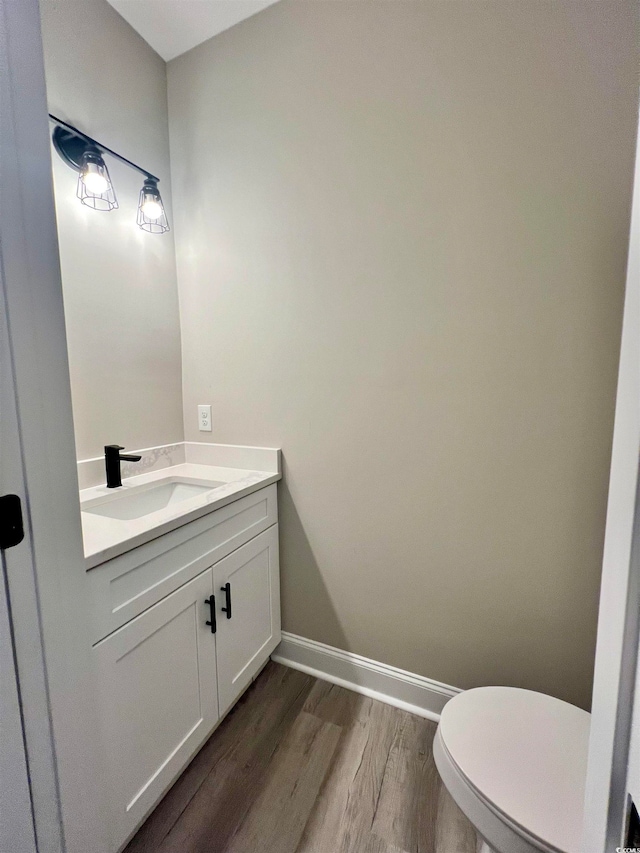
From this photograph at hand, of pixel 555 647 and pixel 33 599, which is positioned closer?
pixel 33 599

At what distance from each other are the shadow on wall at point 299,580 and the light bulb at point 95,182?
3.84ft

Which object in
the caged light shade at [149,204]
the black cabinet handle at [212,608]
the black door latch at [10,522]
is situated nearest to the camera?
the black door latch at [10,522]

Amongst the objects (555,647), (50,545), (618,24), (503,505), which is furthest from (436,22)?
(555,647)

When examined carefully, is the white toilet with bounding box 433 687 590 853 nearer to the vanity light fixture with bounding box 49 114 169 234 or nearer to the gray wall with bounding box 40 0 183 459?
the gray wall with bounding box 40 0 183 459

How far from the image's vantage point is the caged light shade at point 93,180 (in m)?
1.18

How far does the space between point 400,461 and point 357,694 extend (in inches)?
38.1

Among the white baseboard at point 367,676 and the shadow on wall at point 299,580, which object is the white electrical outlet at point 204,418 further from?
the white baseboard at point 367,676

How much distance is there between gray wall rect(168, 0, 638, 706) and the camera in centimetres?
101

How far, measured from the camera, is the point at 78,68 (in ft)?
4.02

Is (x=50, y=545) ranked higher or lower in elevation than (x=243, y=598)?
higher

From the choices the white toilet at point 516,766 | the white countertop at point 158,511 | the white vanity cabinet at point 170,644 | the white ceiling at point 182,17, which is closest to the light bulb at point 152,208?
the white ceiling at point 182,17

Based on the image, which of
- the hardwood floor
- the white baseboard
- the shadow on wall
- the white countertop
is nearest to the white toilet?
the hardwood floor

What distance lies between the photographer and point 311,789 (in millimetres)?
1080

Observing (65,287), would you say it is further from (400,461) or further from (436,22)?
(436,22)
